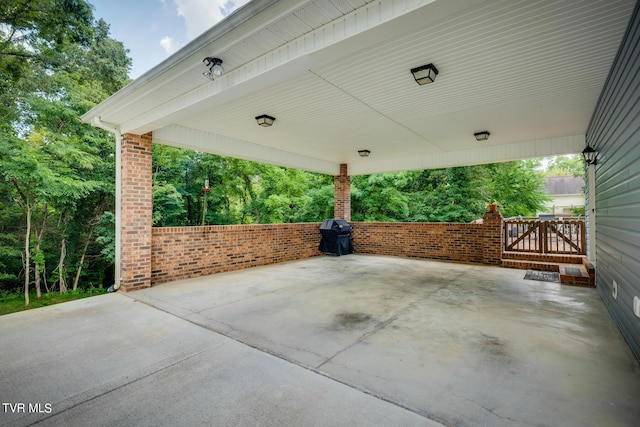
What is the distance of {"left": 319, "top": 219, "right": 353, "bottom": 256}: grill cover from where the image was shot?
30.0 feet

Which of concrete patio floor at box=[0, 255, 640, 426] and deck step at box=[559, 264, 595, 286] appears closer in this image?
concrete patio floor at box=[0, 255, 640, 426]

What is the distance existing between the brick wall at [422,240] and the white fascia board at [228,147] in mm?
2764

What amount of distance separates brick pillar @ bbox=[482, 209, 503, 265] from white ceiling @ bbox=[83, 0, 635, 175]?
1722 mm

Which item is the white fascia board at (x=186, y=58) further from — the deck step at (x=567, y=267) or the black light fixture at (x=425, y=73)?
the deck step at (x=567, y=267)

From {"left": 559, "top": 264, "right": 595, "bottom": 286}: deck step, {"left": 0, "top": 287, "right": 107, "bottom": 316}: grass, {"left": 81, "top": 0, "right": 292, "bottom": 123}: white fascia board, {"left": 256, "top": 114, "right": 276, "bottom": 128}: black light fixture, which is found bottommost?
{"left": 0, "top": 287, "right": 107, "bottom": 316}: grass

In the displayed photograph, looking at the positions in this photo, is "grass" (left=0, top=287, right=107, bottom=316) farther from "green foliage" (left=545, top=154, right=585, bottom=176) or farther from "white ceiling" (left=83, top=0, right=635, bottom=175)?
"green foliage" (left=545, top=154, right=585, bottom=176)

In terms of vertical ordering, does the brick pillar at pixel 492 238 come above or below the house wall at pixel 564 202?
below

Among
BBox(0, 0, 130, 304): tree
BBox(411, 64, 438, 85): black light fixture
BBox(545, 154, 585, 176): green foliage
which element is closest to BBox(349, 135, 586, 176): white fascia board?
BBox(411, 64, 438, 85): black light fixture

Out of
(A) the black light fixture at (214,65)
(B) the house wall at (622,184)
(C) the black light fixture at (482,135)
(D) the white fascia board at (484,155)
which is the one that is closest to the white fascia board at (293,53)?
(A) the black light fixture at (214,65)

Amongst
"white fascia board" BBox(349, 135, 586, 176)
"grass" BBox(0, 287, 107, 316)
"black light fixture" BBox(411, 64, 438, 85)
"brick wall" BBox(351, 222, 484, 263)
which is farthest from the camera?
"brick wall" BBox(351, 222, 484, 263)

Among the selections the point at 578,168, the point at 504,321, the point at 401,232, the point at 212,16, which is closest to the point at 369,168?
the point at 401,232

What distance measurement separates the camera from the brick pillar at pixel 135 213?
4945mm

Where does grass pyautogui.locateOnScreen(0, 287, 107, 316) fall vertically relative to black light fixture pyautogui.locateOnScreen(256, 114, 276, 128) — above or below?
below

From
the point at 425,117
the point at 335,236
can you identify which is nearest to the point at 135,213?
the point at 425,117
